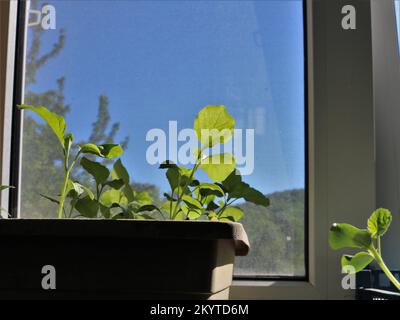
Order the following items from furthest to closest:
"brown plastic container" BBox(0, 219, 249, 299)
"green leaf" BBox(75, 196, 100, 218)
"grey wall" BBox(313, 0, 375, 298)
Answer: "grey wall" BBox(313, 0, 375, 298), "green leaf" BBox(75, 196, 100, 218), "brown plastic container" BBox(0, 219, 249, 299)

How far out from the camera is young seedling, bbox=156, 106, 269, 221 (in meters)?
0.82

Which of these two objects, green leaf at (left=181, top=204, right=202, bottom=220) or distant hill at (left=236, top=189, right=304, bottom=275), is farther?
distant hill at (left=236, top=189, right=304, bottom=275)

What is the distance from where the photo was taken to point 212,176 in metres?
0.87

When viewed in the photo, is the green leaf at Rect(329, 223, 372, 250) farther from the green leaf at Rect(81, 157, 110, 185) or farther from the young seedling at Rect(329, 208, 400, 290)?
the green leaf at Rect(81, 157, 110, 185)

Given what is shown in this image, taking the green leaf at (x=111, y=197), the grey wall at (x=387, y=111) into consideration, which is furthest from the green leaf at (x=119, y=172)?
the grey wall at (x=387, y=111)

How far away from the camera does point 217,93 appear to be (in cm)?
105

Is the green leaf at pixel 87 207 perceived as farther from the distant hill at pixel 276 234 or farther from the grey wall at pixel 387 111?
the grey wall at pixel 387 111

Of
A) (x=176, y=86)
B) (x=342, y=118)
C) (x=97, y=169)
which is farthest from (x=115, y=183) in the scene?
(x=342, y=118)

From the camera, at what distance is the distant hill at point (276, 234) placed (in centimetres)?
101

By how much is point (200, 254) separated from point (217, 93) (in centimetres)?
43

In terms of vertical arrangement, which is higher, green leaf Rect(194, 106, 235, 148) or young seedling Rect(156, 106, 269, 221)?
green leaf Rect(194, 106, 235, 148)

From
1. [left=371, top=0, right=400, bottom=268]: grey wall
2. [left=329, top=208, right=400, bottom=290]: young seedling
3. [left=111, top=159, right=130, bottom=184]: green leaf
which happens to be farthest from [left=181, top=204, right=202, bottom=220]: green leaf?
[left=371, top=0, right=400, bottom=268]: grey wall

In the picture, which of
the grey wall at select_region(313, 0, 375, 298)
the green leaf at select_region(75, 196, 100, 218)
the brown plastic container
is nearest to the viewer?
the brown plastic container
